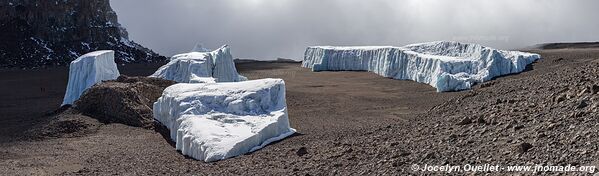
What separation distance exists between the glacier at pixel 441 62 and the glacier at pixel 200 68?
11959mm

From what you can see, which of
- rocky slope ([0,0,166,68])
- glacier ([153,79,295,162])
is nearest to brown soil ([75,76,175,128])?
glacier ([153,79,295,162])

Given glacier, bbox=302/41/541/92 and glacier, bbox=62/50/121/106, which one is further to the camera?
glacier, bbox=302/41/541/92

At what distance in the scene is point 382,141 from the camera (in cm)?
1388

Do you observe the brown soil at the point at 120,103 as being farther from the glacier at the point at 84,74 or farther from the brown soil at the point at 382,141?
the glacier at the point at 84,74

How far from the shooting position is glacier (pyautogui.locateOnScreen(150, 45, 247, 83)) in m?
32.4

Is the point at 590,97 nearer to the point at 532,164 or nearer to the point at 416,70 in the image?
the point at 532,164

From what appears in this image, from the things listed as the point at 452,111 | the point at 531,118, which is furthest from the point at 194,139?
the point at 531,118

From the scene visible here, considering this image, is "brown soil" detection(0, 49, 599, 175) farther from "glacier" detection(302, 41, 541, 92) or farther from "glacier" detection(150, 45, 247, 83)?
"glacier" detection(302, 41, 541, 92)

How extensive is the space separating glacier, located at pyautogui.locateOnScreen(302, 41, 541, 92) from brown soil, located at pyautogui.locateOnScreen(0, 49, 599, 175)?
7792mm

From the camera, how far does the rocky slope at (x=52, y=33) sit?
59500 mm

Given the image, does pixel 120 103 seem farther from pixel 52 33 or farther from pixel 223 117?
pixel 52 33

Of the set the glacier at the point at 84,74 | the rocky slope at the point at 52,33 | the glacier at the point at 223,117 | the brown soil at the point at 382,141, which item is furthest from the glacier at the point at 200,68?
the rocky slope at the point at 52,33

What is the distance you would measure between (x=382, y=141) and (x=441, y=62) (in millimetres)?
24786

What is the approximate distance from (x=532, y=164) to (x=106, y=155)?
12825mm
